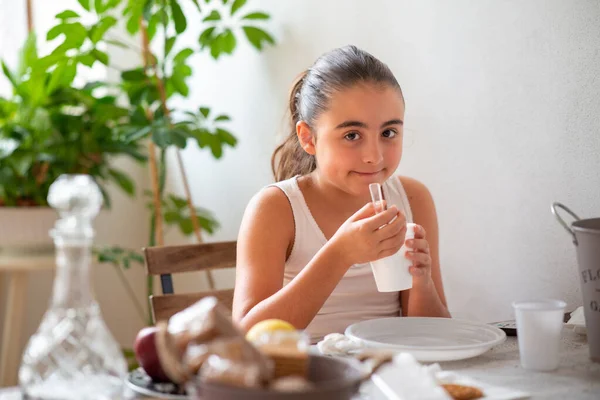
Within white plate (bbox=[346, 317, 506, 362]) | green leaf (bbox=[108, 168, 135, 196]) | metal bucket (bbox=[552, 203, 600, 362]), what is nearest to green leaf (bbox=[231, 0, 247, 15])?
green leaf (bbox=[108, 168, 135, 196])

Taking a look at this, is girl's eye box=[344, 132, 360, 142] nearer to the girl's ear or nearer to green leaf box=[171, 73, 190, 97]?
the girl's ear

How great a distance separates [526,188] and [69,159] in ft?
5.69

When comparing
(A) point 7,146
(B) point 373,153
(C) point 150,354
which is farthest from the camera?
(A) point 7,146

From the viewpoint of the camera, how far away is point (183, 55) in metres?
2.50

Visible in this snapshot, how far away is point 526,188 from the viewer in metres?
1.66

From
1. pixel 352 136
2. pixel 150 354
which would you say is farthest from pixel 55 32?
pixel 150 354

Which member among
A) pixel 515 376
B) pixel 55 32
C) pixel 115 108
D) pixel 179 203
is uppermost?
Answer: pixel 55 32

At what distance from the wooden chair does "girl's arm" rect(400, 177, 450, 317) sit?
1.31ft

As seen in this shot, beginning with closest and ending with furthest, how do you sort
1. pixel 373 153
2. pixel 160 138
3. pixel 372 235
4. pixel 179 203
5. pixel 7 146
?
pixel 372 235, pixel 373 153, pixel 160 138, pixel 7 146, pixel 179 203

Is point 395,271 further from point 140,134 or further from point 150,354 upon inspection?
point 140,134

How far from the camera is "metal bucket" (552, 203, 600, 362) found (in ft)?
3.51

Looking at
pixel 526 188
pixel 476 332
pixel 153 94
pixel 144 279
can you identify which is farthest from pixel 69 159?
pixel 476 332

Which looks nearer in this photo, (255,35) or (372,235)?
(372,235)

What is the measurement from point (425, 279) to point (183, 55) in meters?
1.36
